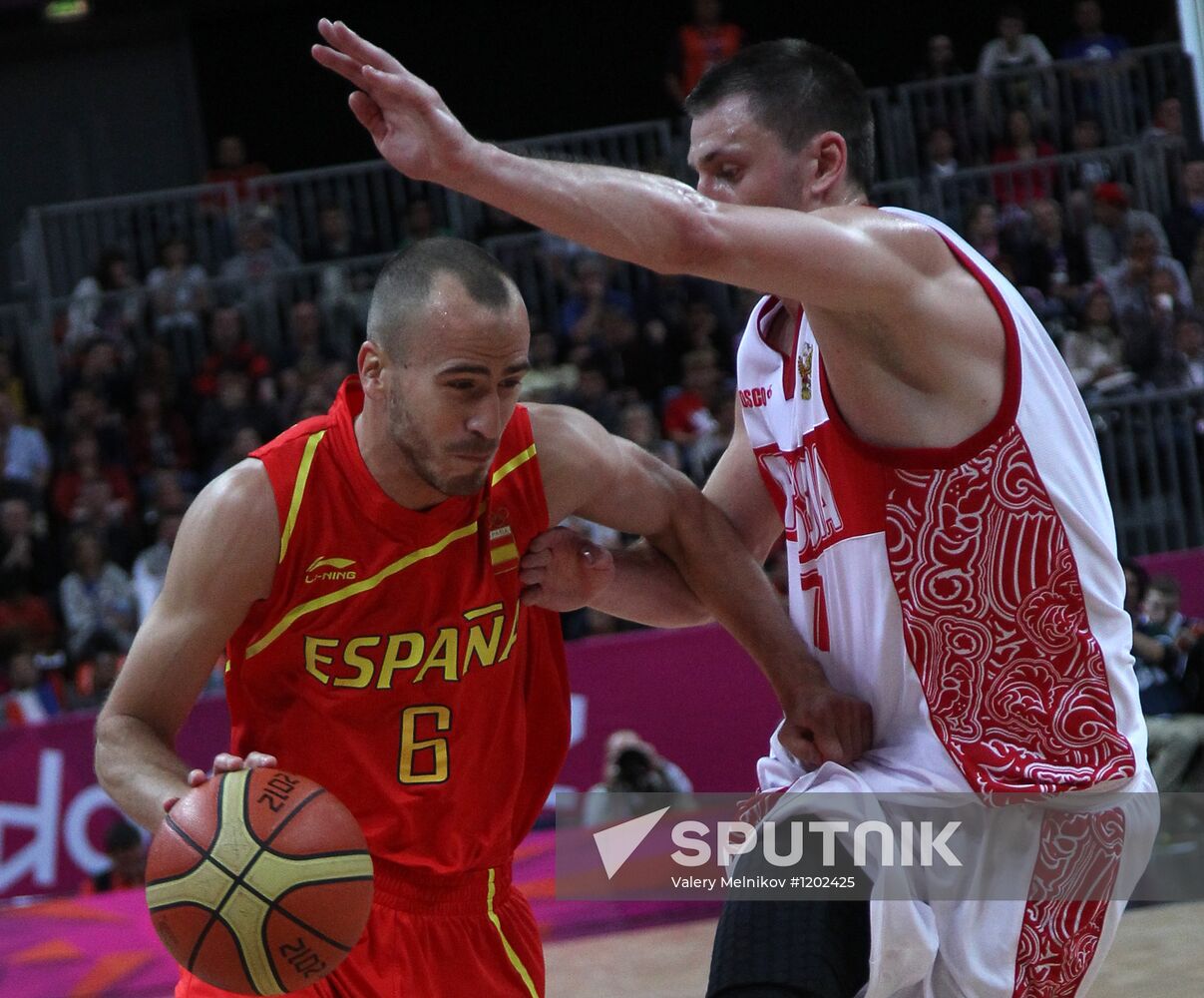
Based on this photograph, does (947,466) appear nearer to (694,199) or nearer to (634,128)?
(694,199)

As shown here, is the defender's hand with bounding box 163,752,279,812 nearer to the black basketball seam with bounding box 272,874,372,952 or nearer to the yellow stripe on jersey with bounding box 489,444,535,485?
the black basketball seam with bounding box 272,874,372,952

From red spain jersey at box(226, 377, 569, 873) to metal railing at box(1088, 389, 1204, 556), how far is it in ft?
26.1

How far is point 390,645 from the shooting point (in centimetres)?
362

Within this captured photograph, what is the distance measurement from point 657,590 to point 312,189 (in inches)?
466

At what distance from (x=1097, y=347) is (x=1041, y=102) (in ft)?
10.7

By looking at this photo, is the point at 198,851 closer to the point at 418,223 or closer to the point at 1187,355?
the point at 1187,355

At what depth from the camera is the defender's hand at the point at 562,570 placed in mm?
3781

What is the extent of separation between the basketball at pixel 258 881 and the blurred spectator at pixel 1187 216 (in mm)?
11182

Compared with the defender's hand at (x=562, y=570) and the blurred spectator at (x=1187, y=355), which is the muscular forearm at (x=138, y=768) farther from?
the blurred spectator at (x=1187, y=355)

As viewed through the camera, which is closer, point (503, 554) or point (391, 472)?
point (391, 472)

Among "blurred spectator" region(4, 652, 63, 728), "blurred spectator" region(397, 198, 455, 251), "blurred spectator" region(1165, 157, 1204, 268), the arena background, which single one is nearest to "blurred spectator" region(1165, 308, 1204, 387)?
"blurred spectator" region(1165, 157, 1204, 268)

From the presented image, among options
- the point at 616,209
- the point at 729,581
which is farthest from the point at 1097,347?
the point at 616,209

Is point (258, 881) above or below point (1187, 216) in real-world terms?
below

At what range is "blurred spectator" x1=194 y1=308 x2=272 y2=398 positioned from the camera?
12711 millimetres
